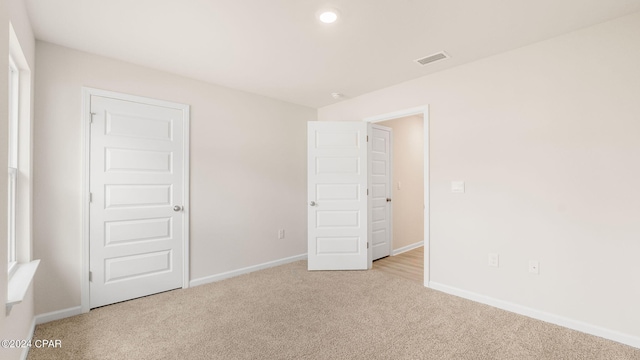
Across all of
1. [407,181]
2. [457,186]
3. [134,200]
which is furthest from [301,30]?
[407,181]

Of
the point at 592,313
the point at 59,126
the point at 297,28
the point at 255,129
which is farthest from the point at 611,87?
the point at 59,126

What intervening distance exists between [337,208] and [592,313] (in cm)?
267

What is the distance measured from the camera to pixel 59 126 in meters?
2.57

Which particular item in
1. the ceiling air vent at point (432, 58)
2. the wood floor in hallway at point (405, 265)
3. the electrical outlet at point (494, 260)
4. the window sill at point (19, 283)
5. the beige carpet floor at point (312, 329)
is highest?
the ceiling air vent at point (432, 58)

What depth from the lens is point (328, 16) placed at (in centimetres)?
213

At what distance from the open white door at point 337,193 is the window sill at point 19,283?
2.76 metres

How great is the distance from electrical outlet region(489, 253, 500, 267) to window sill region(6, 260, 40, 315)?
353cm

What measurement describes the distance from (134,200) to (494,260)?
368 centimetres

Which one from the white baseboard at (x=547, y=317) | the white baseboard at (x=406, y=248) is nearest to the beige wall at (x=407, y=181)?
the white baseboard at (x=406, y=248)

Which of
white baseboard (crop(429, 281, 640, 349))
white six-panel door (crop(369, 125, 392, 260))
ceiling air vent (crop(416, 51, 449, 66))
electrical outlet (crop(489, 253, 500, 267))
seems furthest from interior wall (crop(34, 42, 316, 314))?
electrical outlet (crop(489, 253, 500, 267))

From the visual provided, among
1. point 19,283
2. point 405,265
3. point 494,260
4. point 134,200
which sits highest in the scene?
point 134,200

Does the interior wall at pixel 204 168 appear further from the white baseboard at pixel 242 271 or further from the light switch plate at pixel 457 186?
the light switch plate at pixel 457 186

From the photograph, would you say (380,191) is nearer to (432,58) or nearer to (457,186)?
(457,186)

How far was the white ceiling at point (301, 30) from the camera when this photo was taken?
6.67 feet
